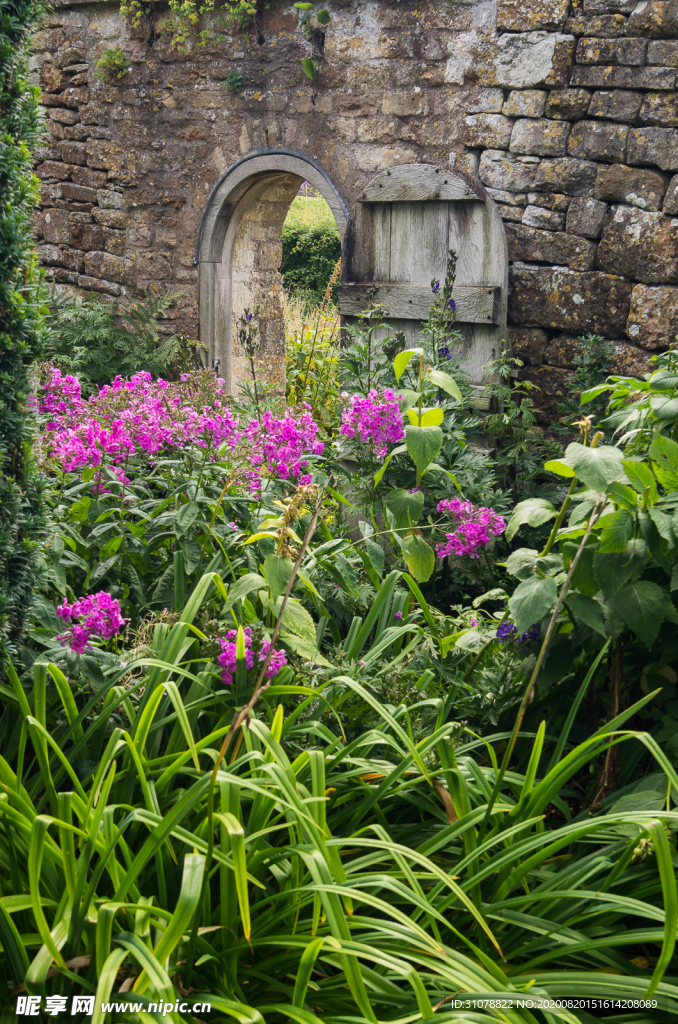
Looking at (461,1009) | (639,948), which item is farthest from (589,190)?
(461,1009)

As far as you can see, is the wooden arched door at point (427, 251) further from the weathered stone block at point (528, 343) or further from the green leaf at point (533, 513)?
the green leaf at point (533, 513)

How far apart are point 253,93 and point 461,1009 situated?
503cm

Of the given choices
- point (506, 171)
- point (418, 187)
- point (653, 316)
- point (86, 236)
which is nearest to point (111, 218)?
point (86, 236)

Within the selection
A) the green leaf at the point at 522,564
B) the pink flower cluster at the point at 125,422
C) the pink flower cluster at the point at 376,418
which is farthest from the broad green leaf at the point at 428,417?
the green leaf at the point at 522,564

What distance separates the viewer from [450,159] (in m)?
4.19

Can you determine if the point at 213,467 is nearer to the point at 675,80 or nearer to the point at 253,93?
the point at 675,80

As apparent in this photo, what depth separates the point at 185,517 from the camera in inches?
86.2

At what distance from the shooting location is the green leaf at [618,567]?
1.73 metres

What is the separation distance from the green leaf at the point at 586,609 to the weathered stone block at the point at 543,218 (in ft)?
8.87

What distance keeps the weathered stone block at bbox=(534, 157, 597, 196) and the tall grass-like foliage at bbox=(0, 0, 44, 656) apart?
2694 millimetres

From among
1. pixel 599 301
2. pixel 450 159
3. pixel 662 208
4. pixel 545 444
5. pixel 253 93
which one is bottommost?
pixel 545 444

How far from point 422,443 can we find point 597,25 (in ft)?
8.56

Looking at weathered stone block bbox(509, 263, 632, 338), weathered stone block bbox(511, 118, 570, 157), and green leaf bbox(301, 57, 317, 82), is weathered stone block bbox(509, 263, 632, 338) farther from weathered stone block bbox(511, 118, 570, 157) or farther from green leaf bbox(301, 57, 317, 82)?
green leaf bbox(301, 57, 317, 82)

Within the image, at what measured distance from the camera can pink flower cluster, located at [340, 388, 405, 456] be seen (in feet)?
8.32
